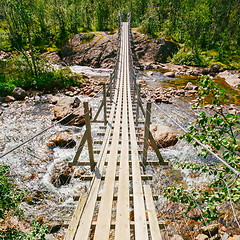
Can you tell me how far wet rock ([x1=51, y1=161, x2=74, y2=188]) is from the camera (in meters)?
4.37

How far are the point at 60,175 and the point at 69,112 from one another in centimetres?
384

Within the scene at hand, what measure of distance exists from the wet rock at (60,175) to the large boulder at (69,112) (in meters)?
3.06

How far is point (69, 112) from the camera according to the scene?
761 centimetres

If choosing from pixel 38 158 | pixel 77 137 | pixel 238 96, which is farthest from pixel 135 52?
pixel 38 158

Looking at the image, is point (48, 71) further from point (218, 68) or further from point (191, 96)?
point (218, 68)

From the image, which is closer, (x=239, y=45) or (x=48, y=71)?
(x=48, y=71)

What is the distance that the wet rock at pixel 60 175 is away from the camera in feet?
14.3

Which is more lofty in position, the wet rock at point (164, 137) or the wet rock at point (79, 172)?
the wet rock at point (164, 137)

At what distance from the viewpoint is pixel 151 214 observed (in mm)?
2051

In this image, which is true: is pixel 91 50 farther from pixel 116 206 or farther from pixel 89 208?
pixel 89 208

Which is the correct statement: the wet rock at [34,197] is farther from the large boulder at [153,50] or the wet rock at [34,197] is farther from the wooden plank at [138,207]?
the large boulder at [153,50]

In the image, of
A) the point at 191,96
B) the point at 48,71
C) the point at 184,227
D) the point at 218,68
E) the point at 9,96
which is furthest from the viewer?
the point at 218,68

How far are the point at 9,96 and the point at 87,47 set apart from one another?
49.6ft

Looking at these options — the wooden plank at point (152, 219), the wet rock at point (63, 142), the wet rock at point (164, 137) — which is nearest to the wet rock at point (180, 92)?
the wet rock at point (164, 137)
